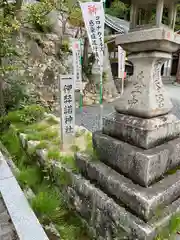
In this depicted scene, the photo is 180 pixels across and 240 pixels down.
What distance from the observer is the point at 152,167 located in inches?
71.9

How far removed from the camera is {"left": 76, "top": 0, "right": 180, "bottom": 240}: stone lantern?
5.71 ft

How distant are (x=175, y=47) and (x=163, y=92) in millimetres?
482

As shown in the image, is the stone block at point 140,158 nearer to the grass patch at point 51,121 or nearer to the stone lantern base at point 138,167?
the stone lantern base at point 138,167

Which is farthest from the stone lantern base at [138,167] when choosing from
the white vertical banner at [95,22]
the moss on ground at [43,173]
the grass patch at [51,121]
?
the white vertical banner at [95,22]

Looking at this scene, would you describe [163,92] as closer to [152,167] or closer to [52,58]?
[152,167]

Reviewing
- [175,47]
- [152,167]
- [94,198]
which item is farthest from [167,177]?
[175,47]

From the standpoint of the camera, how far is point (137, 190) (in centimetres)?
184

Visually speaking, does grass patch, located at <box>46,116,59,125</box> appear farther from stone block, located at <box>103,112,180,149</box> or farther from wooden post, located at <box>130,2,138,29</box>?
wooden post, located at <box>130,2,138,29</box>

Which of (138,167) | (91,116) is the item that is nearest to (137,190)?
(138,167)

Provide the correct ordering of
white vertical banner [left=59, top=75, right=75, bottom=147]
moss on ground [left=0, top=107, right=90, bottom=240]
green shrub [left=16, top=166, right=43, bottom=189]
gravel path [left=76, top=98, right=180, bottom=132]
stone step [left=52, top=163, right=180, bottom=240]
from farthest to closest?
gravel path [left=76, top=98, right=180, bottom=132] → white vertical banner [left=59, top=75, right=75, bottom=147] → green shrub [left=16, top=166, right=43, bottom=189] → moss on ground [left=0, top=107, right=90, bottom=240] → stone step [left=52, top=163, right=180, bottom=240]

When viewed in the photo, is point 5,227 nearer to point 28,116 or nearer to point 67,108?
point 67,108

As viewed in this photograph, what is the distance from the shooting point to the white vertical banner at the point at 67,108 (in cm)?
336

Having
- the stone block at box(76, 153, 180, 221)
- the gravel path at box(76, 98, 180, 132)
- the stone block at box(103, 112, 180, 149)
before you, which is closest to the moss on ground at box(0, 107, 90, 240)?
the stone block at box(76, 153, 180, 221)

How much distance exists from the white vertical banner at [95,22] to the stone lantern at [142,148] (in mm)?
3199
